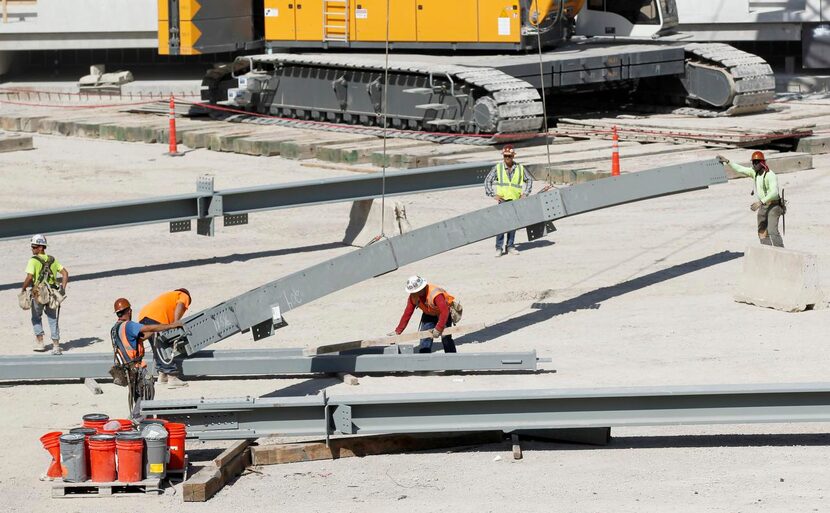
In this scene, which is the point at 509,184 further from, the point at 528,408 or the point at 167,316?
the point at 528,408

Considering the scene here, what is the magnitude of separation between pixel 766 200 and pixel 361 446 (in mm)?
7008

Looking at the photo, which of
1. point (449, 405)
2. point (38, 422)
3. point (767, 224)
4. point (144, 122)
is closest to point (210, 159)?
point (144, 122)

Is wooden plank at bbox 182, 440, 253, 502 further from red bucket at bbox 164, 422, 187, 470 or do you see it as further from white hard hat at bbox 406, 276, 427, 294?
white hard hat at bbox 406, 276, 427, 294

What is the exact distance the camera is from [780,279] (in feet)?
47.8

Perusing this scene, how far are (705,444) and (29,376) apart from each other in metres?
6.22

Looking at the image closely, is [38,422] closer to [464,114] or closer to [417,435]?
[417,435]

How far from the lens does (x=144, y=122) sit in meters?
30.8

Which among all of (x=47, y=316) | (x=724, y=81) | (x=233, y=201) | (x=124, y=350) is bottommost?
(x=47, y=316)

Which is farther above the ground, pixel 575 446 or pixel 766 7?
pixel 766 7

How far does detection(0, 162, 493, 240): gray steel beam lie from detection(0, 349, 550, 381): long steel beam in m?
4.73

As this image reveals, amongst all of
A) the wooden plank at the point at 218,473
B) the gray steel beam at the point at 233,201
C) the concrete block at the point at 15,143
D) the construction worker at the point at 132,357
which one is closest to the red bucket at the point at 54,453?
the wooden plank at the point at 218,473

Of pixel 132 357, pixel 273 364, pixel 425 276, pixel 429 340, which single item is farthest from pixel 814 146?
pixel 132 357

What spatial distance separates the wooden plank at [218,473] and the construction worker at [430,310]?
2.48 meters

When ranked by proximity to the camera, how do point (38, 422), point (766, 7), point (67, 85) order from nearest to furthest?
point (38, 422)
point (766, 7)
point (67, 85)
